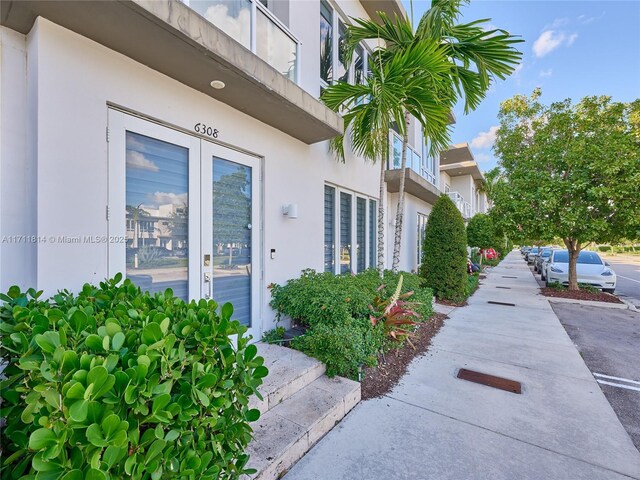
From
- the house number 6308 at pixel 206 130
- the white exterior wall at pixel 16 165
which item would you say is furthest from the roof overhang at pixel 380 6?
the white exterior wall at pixel 16 165

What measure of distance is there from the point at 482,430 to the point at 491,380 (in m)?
1.24

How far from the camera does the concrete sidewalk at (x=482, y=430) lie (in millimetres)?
2371

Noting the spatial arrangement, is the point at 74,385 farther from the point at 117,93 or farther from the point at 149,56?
the point at 149,56

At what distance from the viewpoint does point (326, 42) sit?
6430 millimetres

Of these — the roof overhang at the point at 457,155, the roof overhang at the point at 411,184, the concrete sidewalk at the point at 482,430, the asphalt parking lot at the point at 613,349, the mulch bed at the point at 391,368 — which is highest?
the roof overhang at the point at 457,155

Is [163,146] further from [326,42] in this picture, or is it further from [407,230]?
[407,230]

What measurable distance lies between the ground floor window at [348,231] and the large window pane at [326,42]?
8.19 ft

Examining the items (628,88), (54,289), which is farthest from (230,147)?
(628,88)

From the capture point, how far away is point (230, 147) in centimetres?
419

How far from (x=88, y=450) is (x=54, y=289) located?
2075 millimetres

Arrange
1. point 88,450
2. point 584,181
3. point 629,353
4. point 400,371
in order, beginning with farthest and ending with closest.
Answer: point 584,181 → point 629,353 → point 400,371 → point 88,450

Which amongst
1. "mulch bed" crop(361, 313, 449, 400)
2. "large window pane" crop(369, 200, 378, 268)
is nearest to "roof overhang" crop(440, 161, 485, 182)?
"large window pane" crop(369, 200, 378, 268)

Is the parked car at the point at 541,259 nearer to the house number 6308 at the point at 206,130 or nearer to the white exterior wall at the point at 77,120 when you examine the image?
the house number 6308 at the point at 206,130

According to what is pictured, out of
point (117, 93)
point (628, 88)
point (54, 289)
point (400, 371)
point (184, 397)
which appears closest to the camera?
point (184, 397)
